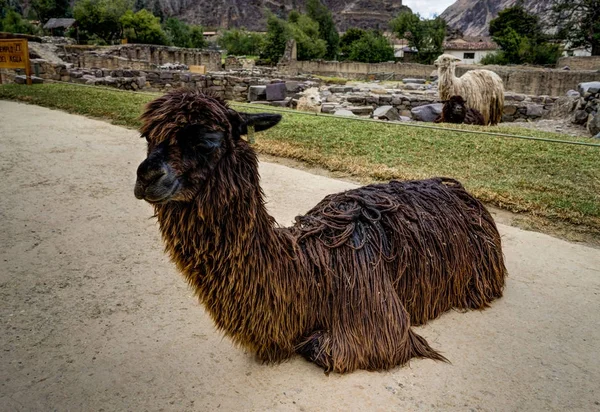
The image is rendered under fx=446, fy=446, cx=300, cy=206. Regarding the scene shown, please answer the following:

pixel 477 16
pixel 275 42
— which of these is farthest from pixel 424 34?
pixel 477 16

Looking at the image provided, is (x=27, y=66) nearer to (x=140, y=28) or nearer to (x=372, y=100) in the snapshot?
(x=372, y=100)

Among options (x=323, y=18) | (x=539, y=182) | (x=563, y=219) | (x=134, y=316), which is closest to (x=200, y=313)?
(x=134, y=316)

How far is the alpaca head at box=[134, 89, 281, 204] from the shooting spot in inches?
77.2

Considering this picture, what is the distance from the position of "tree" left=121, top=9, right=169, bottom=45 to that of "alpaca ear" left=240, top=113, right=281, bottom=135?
6045 centimetres

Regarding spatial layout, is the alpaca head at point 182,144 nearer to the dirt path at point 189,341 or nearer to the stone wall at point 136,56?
the dirt path at point 189,341

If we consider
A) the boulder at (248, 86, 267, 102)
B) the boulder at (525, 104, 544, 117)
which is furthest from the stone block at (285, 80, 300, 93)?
the boulder at (525, 104, 544, 117)

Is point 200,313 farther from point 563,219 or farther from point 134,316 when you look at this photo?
point 563,219

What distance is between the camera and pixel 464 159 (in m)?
7.01

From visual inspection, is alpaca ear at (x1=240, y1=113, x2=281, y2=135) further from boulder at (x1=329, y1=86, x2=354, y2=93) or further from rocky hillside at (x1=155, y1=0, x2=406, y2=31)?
rocky hillside at (x1=155, y1=0, x2=406, y2=31)

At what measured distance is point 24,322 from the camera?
9.99 ft

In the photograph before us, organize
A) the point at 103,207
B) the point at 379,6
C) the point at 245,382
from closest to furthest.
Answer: the point at 245,382 → the point at 103,207 → the point at 379,6

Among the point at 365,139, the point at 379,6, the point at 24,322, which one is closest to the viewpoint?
the point at 24,322

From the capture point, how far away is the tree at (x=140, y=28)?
5525 cm

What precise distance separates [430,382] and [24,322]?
2.67 m
